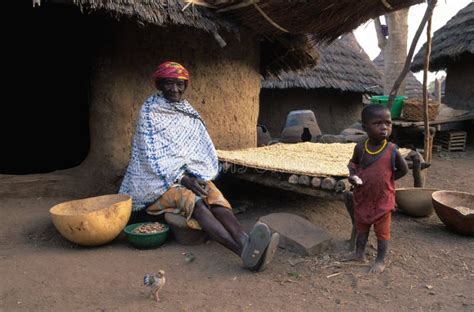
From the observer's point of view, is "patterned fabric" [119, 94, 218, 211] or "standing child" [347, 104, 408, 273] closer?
"standing child" [347, 104, 408, 273]

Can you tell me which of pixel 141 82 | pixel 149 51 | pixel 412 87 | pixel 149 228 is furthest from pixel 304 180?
pixel 412 87

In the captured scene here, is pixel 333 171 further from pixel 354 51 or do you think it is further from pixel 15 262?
pixel 354 51

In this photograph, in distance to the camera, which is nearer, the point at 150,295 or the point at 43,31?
the point at 150,295

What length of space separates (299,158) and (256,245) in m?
1.84

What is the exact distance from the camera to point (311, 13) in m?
4.27

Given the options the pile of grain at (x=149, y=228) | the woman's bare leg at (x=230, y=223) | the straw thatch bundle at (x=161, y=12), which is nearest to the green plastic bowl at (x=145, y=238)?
the pile of grain at (x=149, y=228)

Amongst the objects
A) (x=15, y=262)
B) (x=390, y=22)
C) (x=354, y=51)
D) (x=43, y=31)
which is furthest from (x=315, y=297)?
(x=354, y=51)

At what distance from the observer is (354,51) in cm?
1258

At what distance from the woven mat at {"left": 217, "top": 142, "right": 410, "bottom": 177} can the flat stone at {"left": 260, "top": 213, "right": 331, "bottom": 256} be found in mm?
447

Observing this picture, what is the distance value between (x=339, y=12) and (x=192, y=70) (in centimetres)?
172

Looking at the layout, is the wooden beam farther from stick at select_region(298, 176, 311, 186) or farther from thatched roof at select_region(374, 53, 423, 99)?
thatched roof at select_region(374, 53, 423, 99)

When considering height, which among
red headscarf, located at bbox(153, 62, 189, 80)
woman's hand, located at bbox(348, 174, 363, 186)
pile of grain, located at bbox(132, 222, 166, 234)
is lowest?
pile of grain, located at bbox(132, 222, 166, 234)

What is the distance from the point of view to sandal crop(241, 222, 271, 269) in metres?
2.74

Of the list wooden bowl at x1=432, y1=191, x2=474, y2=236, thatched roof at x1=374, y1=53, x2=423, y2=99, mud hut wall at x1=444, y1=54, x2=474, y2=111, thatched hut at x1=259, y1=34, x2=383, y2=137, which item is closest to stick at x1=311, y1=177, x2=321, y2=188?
wooden bowl at x1=432, y1=191, x2=474, y2=236
